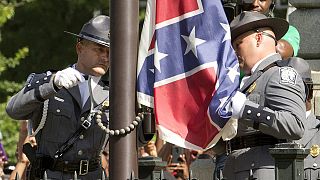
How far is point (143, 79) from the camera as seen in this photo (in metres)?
8.07

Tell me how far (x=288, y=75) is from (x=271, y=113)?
0.36 meters

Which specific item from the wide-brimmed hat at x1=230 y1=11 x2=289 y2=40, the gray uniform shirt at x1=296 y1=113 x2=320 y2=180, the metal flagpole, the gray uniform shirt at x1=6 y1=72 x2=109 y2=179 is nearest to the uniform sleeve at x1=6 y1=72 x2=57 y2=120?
the gray uniform shirt at x1=6 y1=72 x2=109 y2=179

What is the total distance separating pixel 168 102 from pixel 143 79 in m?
0.27

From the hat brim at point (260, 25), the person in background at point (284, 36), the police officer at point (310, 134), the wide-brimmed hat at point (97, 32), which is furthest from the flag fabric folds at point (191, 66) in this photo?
the person in background at point (284, 36)

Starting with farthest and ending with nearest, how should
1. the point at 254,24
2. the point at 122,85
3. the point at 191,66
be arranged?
the point at 254,24 → the point at 191,66 → the point at 122,85

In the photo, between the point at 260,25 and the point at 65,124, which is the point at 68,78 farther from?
the point at 260,25

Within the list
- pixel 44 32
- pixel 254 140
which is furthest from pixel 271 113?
pixel 44 32

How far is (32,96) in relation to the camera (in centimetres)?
961

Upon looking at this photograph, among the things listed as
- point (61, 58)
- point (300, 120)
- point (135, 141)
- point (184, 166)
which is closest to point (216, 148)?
point (300, 120)

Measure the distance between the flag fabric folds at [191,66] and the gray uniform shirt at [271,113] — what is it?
313mm

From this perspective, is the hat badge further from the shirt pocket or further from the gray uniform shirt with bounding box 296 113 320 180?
the shirt pocket

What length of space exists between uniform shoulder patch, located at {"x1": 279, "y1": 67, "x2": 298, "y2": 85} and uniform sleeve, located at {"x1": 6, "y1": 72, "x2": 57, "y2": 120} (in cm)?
158

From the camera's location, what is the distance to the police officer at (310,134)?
33.4 feet

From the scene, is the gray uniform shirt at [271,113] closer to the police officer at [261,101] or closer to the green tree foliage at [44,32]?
the police officer at [261,101]
